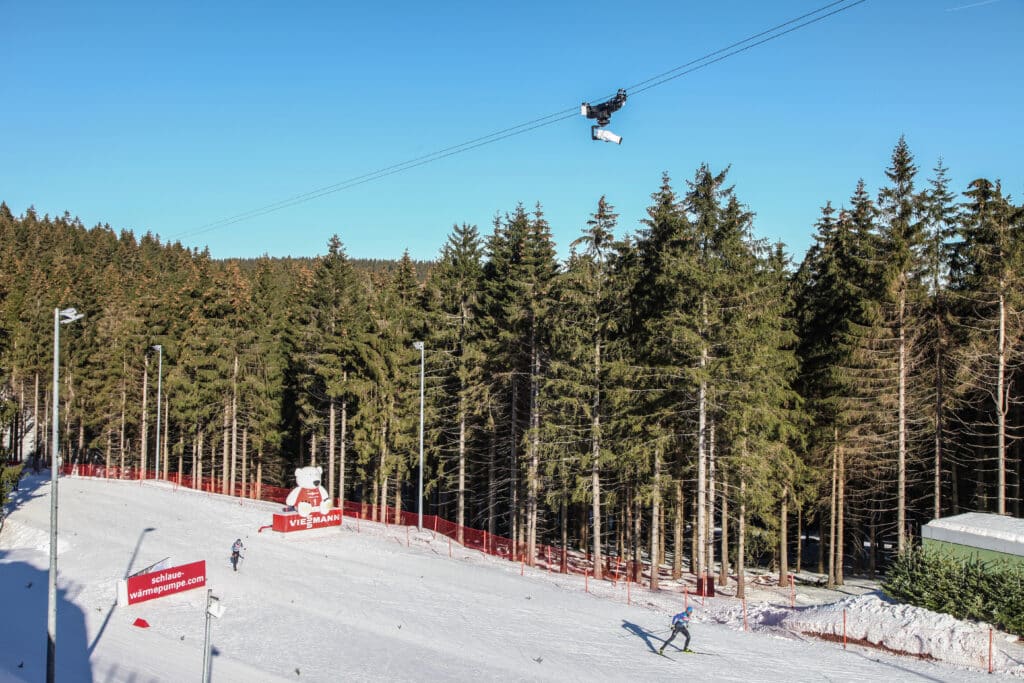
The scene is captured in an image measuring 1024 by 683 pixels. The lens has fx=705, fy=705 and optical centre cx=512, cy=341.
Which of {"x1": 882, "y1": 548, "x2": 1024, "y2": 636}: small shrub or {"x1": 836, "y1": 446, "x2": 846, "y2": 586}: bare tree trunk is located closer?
{"x1": 882, "y1": 548, "x2": 1024, "y2": 636}: small shrub

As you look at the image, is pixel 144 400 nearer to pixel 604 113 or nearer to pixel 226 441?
pixel 226 441

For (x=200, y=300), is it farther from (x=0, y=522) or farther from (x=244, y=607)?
(x=244, y=607)

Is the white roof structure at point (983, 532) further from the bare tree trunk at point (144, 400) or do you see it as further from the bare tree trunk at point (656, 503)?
the bare tree trunk at point (144, 400)

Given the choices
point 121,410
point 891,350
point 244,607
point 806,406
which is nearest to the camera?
point 244,607

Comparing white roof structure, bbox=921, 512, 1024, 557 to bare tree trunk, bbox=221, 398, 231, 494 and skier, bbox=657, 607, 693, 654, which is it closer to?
skier, bbox=657, 607, 693, 654

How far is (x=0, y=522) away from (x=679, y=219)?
1271 inches

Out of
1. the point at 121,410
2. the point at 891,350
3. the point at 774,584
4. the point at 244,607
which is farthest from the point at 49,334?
the point at 891,350

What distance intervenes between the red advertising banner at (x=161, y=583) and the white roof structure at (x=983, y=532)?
23.2 m

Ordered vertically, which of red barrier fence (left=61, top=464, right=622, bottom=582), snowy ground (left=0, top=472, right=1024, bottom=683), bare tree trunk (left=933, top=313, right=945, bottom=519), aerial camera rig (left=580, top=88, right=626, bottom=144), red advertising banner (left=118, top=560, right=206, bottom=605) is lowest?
red barrier fence (left=61, top=464, right=622, bottom=582)

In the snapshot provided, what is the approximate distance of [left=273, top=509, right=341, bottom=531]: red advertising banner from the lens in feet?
102

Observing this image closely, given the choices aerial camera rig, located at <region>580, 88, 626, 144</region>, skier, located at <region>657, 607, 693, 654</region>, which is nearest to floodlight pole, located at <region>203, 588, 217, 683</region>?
skier, located at <region>657, 607, 693, 654</region>

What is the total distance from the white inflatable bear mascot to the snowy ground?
3.92 ft

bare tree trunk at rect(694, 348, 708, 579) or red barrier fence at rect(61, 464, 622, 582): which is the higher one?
bare tree trunk at rect(694, 348, 708, 579)

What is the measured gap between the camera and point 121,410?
52.9m
